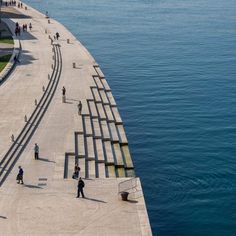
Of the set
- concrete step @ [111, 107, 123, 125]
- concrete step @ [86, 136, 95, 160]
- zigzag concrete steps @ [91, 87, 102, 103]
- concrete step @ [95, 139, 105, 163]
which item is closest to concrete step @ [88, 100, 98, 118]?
zigzag concrete steps @ [91, 87, 102, 103]

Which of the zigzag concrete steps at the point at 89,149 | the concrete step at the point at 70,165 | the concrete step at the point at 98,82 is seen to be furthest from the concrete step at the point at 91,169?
the concrete step at the point at 98,82

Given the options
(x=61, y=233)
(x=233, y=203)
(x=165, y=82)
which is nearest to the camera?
(x=61, y=233)

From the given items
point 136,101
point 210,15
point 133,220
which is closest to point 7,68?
point 136,101

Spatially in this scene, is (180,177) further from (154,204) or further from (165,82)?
(165,82)

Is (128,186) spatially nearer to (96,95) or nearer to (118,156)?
(118,156)

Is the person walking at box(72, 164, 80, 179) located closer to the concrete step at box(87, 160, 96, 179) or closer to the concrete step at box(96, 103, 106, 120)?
the concrete step at box(87, 160, 96, 179)

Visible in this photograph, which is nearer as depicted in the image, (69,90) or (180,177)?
(180,177)
